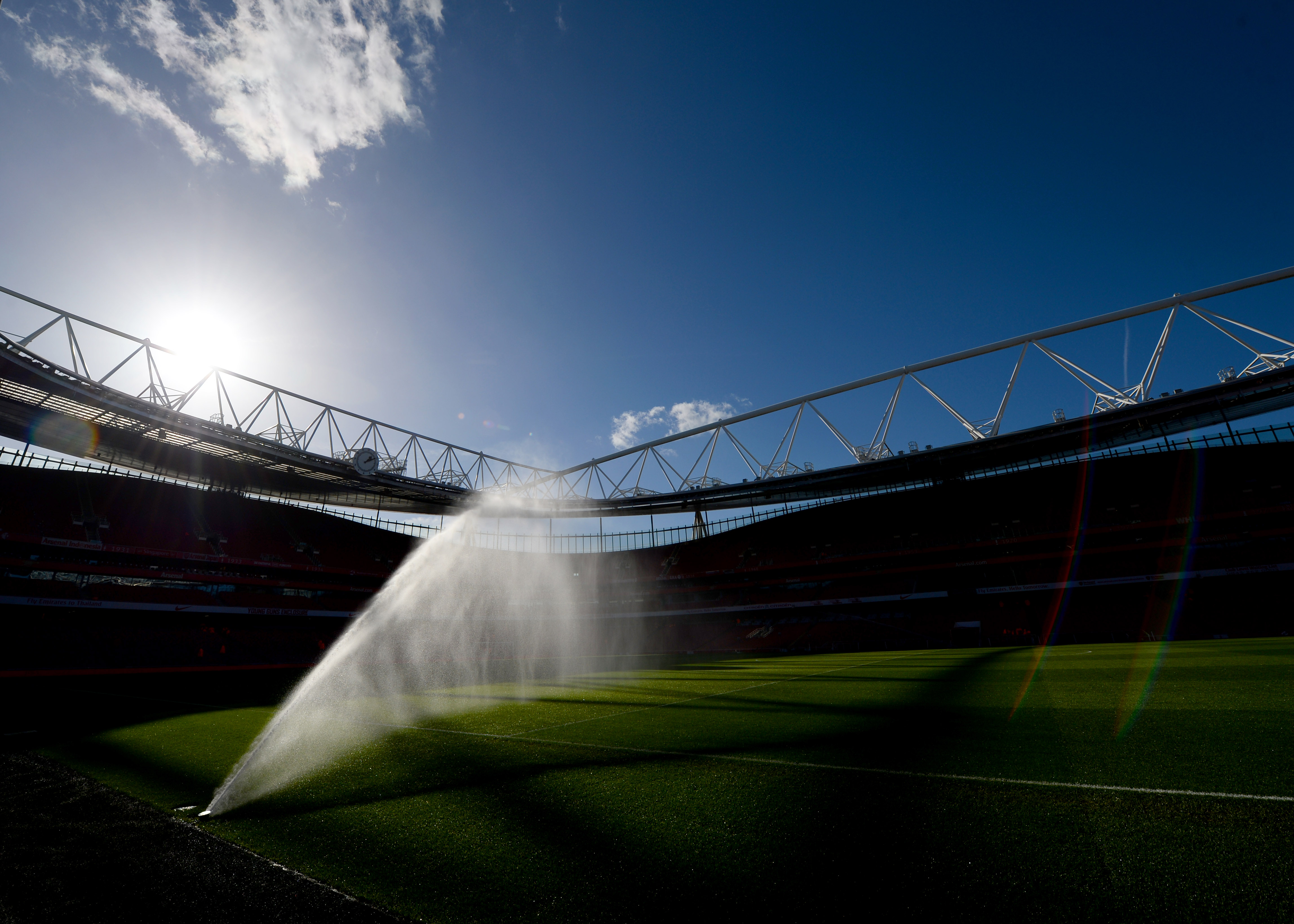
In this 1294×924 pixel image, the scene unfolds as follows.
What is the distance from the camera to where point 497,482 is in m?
48.4

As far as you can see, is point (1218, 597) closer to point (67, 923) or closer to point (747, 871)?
point (747, 871)

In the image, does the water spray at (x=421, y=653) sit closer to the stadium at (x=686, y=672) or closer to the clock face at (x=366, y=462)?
the stadium at (x=686, y=672)

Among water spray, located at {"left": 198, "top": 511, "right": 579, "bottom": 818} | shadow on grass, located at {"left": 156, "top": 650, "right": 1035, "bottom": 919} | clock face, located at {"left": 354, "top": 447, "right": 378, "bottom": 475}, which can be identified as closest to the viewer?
shadow on grass, located at {"left": 156, "top": 650, "right": 1035, "bottom": 919}

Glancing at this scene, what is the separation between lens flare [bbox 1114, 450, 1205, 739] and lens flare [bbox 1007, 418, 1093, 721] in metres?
4.13

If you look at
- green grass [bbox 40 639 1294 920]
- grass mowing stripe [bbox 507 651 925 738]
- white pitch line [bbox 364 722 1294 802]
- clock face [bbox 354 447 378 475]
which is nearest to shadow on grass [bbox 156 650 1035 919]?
green grass [bbox 40 639 1294 920]

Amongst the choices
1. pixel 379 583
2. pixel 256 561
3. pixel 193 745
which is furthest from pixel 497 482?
pixel 193 745

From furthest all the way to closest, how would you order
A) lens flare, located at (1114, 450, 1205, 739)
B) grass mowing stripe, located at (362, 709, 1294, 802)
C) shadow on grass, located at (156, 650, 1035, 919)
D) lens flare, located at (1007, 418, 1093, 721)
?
lens flare, located at (1007, 418, 1093, 721), lens flare, located at (1114, 450, 1205, 739), grass mowing stripe, located at (362, 709, 1294, 802), shadow on grass, located at (156, 650, 1035, 919)

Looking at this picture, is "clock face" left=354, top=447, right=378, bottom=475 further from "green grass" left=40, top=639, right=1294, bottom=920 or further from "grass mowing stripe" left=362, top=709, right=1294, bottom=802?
"grass mowing stripe" left=362, top=709, right=1294, bottom=802

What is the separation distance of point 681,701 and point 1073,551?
39095 millimetres

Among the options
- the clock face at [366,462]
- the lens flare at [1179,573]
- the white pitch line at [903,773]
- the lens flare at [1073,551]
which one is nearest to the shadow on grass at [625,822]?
the white pitch line at [903,773]

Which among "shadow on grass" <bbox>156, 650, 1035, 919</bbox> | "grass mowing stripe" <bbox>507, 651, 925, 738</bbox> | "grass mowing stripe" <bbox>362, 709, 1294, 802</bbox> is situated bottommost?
"grass mowing stripe" <bbox>507, 651, 925, 738</bbox>

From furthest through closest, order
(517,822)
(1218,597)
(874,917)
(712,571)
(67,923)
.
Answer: (712,571)
(1218,597)
(517,822)
(67,923)
(874,917)

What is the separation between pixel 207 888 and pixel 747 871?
4488mm

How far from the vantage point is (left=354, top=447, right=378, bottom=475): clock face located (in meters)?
37.5
